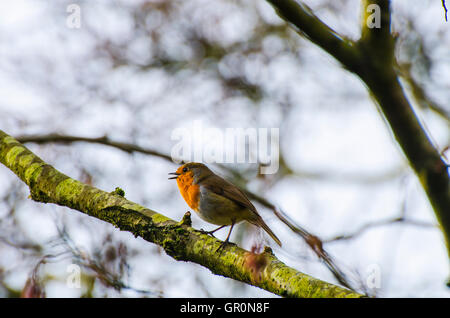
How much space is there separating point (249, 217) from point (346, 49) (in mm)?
1595

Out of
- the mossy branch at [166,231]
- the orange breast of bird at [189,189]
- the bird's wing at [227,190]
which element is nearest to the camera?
the mossy branch at [166,231]

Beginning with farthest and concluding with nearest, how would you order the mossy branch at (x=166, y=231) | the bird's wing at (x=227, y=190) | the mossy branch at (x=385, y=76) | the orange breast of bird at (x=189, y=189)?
the orange breast of bird at (x=189, y=189)
the bird's wing at (x=227, y=190)
the mossy branch at (x=385, y=76)
the mossy branch at (x=166, y=231)

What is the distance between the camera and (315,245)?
1.88 metres

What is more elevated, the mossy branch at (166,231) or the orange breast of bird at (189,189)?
the orange breast of bird at (189,189)

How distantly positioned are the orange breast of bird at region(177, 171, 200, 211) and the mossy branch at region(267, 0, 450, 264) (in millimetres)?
1693

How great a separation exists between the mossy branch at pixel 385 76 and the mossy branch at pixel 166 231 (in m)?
0.84

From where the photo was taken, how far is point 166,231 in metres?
2.28

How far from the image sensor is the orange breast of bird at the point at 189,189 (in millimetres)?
3518

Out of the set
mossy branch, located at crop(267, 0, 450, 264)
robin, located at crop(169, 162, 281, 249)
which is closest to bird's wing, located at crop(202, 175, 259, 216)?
robin, located at crop(169, 162, 281, 249)

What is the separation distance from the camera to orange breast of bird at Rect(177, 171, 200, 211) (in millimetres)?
3518

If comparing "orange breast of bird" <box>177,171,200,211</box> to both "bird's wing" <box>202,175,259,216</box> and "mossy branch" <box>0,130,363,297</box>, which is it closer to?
"bird's wing" <box>202,175,259,216</box>

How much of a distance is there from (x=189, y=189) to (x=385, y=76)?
1875 millimetres

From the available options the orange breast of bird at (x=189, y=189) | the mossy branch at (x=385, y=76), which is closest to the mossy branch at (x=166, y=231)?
the mossy branch at (x=385, y=76)

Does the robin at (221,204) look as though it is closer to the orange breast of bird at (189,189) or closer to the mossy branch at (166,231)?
the orange breast of bird at (189,189)
